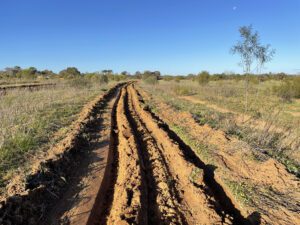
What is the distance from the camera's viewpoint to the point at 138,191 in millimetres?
5559

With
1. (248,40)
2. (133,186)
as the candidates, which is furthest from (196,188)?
(248,40)

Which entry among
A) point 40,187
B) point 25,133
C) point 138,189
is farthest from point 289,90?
point 40,187

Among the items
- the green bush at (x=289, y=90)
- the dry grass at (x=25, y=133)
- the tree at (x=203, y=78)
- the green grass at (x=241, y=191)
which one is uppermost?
the tree at (x=203, y=78)

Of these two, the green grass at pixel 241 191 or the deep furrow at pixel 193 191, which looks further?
the green grass at pixel 241 191

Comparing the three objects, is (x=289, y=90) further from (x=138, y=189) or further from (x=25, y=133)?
(x=138, y=189)

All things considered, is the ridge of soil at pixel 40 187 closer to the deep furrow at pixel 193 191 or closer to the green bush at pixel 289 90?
the deep furrow at pixel 193 191

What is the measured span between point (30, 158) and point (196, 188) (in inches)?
174

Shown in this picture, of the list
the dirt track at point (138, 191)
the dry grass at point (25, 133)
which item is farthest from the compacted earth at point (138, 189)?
the dry grass at point (25, 133)

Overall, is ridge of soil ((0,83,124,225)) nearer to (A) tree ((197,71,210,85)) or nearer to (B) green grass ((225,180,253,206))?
(B) green grass ((225,180,253,206))

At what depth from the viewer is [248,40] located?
1833 centimetres

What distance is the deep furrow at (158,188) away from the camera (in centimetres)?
492

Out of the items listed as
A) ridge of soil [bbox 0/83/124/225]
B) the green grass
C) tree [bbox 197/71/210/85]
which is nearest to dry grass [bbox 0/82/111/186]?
ridge of soil [bbox 0/83/124/225]

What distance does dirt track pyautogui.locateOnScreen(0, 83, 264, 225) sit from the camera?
193 inches

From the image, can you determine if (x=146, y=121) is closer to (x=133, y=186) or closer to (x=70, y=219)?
(x=133, y=186)
